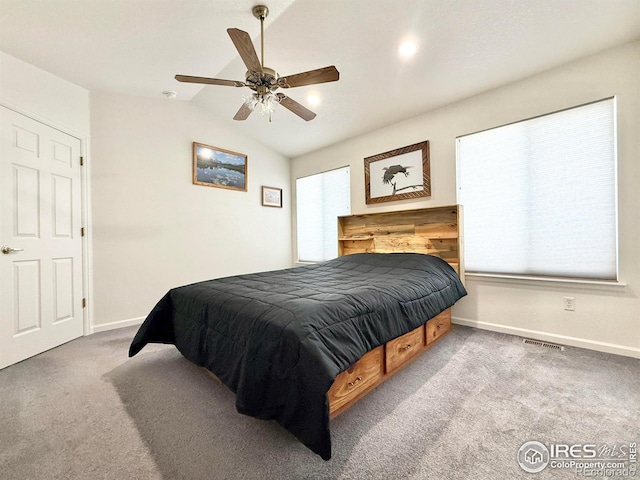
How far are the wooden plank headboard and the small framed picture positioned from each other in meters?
1.33

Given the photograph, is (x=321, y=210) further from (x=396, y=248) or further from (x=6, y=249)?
(x=6, y=249)

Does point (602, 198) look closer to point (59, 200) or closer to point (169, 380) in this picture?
point (169, 380)

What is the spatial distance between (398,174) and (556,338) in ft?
7.77

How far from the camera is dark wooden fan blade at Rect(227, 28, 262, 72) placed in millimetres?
1600

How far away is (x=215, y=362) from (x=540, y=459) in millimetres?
1719

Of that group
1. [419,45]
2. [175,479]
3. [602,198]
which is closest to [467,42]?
[419,45]

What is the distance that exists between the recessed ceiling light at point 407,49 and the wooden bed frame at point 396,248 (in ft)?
5.14

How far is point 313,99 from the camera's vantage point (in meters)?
3.26

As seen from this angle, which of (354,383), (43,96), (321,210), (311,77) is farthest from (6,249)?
(321,210)

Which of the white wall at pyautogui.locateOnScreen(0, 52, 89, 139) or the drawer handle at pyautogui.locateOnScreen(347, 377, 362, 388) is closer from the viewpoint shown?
the drawer handle at pyautogui.locateOnScreen(347, 377, 362, 388)

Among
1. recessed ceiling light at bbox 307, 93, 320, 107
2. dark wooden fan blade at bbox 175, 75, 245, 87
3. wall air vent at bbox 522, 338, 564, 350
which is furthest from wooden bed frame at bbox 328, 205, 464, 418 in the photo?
dark wooden fan blade at bbox 175, 75, 245, 87

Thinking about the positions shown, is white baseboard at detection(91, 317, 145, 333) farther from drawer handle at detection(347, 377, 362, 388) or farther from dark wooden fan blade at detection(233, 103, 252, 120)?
drawer handle at detection(347, 377, 362, 388)

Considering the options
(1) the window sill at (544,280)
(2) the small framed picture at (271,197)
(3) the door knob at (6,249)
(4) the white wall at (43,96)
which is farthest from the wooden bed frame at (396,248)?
(4) the white wall at (43,96)

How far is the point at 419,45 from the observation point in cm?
237
